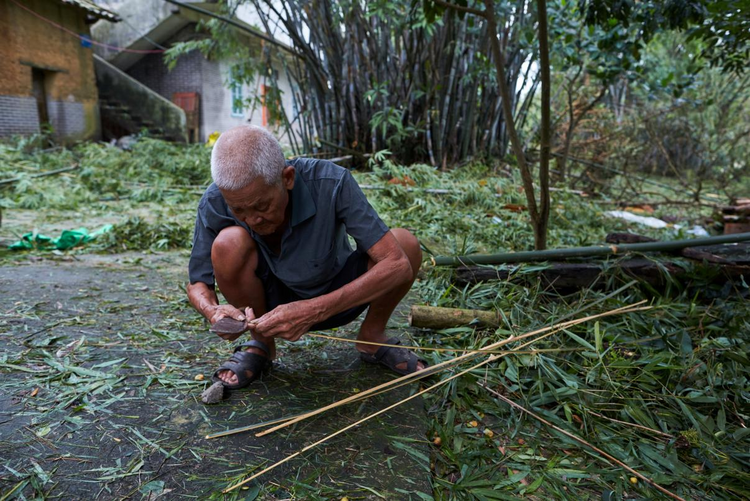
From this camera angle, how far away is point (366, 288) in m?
1.78

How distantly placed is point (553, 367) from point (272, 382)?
3.80 feet

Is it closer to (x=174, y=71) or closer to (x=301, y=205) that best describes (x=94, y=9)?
(x=174, y=71)

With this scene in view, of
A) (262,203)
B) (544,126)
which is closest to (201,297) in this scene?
(262,203)

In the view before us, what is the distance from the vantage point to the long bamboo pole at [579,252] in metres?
2.89

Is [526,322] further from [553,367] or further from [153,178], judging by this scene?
[153,178]

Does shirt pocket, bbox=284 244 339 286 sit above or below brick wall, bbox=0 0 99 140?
below

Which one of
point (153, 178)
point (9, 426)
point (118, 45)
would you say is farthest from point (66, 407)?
point (118, 45)

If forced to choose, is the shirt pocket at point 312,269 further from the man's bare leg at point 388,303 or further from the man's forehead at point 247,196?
the man's forehead at point 247,196

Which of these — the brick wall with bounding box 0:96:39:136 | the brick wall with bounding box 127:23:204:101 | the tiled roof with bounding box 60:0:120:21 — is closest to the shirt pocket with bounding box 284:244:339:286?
the brick wall with bounding box 0:96:39:136

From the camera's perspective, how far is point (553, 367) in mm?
2062

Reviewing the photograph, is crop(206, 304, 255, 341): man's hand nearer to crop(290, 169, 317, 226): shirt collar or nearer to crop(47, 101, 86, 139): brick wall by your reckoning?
crop(290, 169, 317, 226): shirt collar

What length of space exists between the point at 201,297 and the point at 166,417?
0.43m

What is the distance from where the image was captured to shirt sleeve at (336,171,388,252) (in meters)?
1.81

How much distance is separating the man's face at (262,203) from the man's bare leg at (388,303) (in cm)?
44
